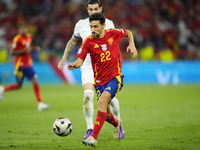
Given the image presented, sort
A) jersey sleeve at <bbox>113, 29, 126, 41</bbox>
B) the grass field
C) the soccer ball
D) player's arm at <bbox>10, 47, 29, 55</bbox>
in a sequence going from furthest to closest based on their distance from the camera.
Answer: player's arm at <bbox>10, 47, 29, 55</bbox> → jersey sleeve at <bbox>113, 29, 126, 41</bbox> → the soccer ball → the grass field

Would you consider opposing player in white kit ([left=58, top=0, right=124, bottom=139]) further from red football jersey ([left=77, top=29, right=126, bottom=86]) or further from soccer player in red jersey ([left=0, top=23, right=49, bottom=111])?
soccer player in red jersey ([left=0, top=23, right=49, bottom=111])

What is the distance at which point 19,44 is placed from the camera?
10.7m

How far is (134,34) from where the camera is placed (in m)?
22.1

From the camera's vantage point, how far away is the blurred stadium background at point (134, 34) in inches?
779

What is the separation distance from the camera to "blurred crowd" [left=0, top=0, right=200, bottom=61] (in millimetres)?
21500

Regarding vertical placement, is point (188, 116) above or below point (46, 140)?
below

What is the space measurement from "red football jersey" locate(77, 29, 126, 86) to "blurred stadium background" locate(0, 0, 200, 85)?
1415cm

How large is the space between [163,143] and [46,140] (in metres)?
1.94

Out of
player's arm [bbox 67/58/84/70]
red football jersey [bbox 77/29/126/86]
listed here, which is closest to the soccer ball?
red football jersey [bbox 77/29/126/86]

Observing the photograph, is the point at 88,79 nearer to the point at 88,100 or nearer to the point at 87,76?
the point at 87,76

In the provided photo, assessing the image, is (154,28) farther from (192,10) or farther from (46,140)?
(46,140)

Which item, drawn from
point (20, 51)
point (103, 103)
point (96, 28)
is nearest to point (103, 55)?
point (96, 28)

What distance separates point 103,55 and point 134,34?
56.2ft

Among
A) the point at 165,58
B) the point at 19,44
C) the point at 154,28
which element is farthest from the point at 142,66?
the point at 19,44
